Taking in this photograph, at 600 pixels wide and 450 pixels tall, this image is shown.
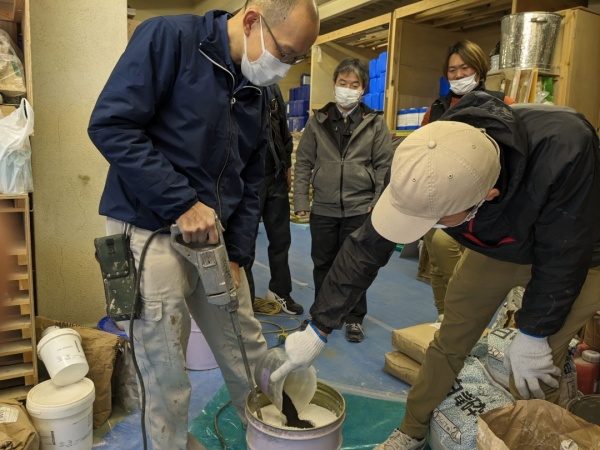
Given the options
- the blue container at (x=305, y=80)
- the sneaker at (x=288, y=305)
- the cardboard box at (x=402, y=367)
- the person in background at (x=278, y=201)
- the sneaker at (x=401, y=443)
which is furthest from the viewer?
the blue container at (x=305, y=80)

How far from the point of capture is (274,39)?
1.31 m

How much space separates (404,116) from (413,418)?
327cm

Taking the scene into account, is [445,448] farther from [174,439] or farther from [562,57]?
[562,57]

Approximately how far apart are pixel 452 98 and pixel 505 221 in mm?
1635

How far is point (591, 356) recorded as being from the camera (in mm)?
1909

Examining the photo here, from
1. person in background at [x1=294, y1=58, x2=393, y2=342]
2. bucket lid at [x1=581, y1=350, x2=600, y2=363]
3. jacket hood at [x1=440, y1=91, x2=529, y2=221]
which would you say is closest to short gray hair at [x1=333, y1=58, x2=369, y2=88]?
person in background at [x1=294, y1=58, x2=393, y2=342]

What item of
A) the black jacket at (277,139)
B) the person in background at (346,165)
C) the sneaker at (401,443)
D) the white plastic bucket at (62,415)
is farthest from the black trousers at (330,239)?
the white plastic bucket at (62,415)

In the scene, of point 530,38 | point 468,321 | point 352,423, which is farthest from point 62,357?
point 530,38

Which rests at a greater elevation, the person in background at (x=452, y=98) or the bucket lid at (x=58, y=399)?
the person in background at (x=452, y=98)

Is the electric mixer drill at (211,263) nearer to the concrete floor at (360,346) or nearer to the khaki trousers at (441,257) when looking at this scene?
the concrete floor at (360,346)

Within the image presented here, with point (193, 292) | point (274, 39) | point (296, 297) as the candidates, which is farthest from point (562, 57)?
point (193, 292)

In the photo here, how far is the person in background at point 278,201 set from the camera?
9.20 feet

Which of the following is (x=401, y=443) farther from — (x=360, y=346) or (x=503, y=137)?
(x=503, y=137)

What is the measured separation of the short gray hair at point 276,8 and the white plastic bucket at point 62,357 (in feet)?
4.37
